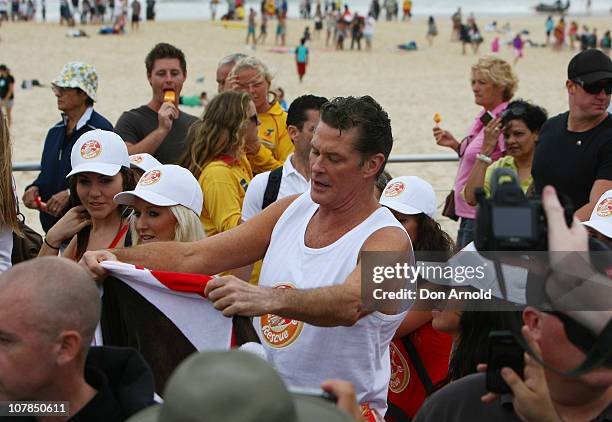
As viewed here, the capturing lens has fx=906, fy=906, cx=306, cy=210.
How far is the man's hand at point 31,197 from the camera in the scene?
648 cm

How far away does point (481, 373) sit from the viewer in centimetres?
272

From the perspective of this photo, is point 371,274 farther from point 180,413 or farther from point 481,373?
point 180,413

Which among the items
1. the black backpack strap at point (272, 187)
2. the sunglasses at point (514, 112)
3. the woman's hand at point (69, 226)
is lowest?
the woman's hand at point (69, 226)

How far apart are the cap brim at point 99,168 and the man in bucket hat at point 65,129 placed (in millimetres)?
1806

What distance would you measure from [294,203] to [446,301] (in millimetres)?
781

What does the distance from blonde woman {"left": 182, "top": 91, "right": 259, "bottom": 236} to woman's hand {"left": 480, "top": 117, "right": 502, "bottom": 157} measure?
6.20ft

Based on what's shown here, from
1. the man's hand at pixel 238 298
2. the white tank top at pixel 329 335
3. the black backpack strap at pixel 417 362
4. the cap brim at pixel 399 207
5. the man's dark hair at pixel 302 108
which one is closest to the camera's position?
the man's hand at pixel 238 298

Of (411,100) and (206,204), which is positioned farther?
(411,100)

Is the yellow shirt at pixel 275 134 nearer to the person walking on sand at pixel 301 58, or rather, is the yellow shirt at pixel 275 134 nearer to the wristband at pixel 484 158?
the wristband at pixel 484 158

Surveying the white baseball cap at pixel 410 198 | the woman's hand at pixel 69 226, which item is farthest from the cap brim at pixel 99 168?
the white baseball cap at pixel 410 198

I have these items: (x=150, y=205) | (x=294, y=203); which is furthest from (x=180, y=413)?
(x=150, y=205)

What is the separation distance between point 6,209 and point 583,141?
3416mm

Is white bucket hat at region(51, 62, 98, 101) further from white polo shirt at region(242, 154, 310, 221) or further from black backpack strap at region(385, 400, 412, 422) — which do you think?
black backpack strap at region(385, 400, 412, 422)

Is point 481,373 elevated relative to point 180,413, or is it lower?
lower
